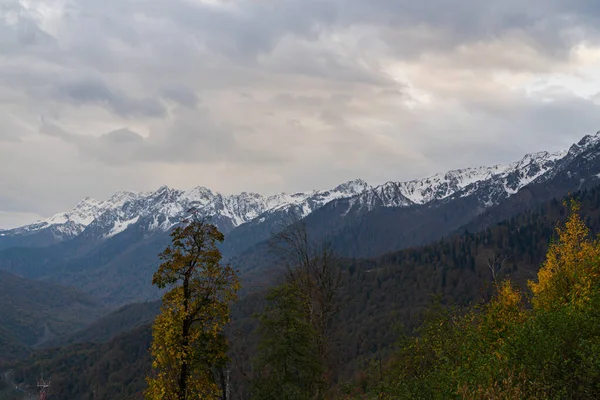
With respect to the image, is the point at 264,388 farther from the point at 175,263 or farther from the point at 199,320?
the point at 175,263

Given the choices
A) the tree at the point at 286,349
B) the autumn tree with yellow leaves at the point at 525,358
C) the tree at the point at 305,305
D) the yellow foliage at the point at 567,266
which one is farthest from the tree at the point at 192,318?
the yellow foliage at the point at 567,266

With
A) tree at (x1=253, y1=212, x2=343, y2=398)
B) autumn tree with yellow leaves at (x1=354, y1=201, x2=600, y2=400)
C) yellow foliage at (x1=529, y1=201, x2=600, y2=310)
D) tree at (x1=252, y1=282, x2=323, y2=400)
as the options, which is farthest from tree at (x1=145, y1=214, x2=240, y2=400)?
yellow foliage at (x1=529, y1=201, x2=600, y2=310)

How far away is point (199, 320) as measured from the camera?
31.9m

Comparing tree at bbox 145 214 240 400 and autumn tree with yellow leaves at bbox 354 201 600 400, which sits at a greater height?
tree at bbox 145 214 240 400

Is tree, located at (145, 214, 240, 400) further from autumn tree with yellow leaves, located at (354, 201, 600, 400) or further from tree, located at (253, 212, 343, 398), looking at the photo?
autumn tree with yellow leaves, located at (354, 201, 600, 400)

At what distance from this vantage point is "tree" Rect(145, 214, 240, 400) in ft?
98.6

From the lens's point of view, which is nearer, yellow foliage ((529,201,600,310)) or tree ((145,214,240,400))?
tree ((145,214,240,400))

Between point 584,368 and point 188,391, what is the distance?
73.0 feet

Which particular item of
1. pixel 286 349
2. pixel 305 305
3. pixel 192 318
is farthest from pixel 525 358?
pixel 305 305

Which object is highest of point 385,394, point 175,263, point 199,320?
point 175,263

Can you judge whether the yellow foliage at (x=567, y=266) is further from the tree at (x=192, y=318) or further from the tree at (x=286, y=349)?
the tree at (x=192, y=318)

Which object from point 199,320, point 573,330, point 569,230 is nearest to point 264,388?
point 199,320

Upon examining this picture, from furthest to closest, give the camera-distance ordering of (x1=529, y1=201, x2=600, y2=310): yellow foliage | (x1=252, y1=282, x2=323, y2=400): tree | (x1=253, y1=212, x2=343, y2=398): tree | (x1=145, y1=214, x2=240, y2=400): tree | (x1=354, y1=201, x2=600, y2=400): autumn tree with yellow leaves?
(x1=529, y1=201, x2=600, y2=310): yellow foliage → (x1=253, y1=212, x2=343, y2=398): tree → (x1=252, y1=282, x2=323, y2=400): tree → (x1=145, y1=214, x2=240, y2=400): tree → (x1=354, y1=201, x2=600, y2=400): autumn tree with yellow leaves

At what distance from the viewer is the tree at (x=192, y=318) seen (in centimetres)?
3006
